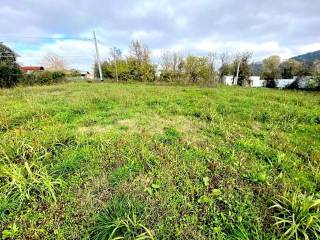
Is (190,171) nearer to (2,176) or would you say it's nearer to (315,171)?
(315,171)

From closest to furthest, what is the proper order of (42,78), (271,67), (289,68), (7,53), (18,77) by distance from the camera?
(18,77) < (42,78) < (7,53) < (289,68) < (271,67)

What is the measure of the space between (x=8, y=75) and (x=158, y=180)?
1469cm

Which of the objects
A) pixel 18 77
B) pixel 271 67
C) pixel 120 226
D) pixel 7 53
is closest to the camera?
pixel 120 226

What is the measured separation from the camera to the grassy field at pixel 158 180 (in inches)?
67.8

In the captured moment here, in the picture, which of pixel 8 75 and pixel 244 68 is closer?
pixel 8 75

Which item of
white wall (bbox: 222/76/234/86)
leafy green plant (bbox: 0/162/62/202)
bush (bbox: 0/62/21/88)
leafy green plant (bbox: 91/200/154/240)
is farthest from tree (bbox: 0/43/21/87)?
white wall (bbox: 222/76/234/86)

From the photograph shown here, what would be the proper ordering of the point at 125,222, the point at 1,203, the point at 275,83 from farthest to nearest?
the point at 275,83 < the point at 1,203 < the point at 125,222

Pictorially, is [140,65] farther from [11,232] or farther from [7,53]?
[11,232]

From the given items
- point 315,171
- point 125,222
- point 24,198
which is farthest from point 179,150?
point 24,198

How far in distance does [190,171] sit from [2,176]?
2.13m

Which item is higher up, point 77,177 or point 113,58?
point 113,58

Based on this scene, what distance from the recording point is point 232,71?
22875 millimetres

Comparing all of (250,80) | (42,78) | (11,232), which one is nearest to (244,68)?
(250,80)

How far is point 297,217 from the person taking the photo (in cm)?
171
